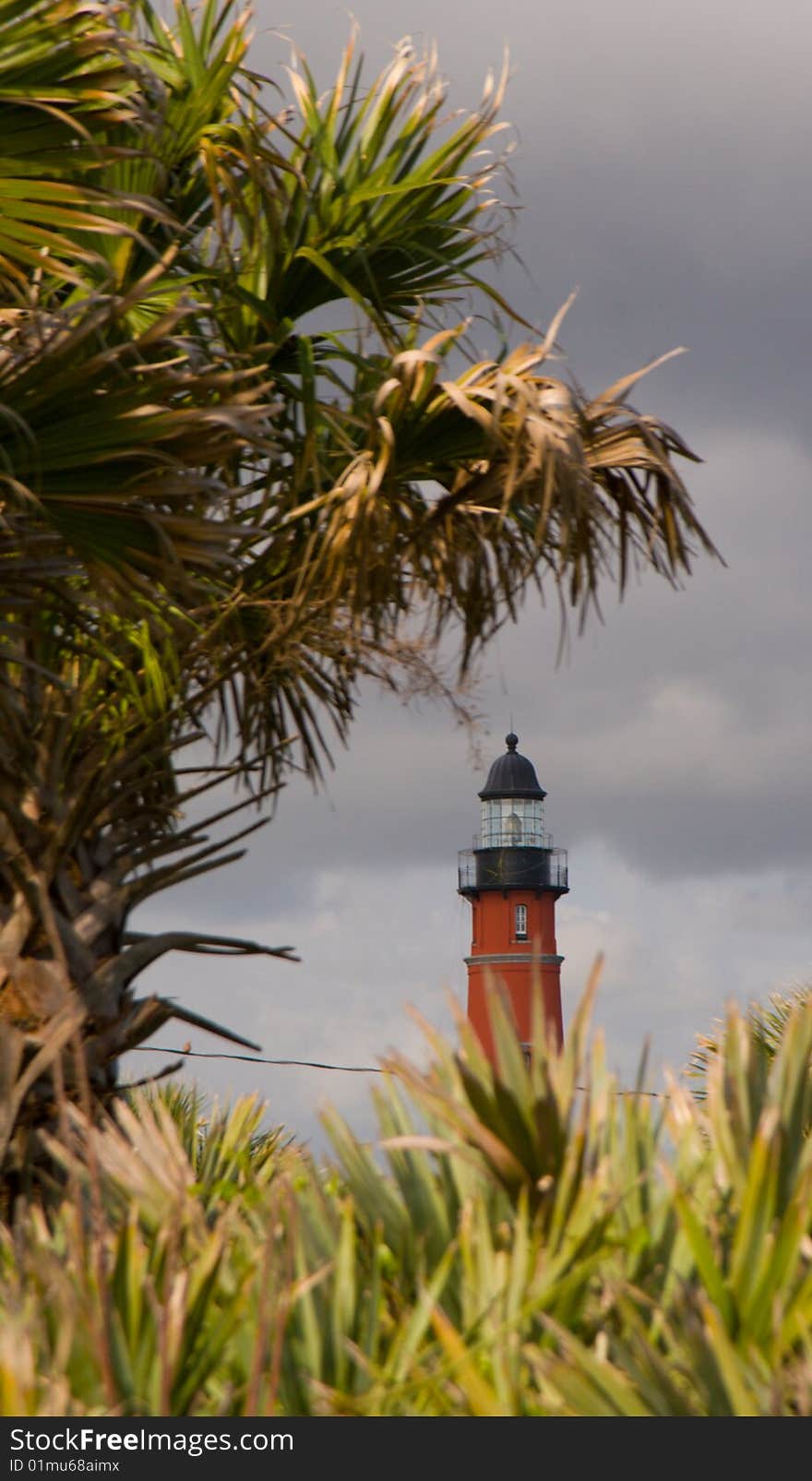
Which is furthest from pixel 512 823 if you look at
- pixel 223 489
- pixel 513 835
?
pixel 223 489

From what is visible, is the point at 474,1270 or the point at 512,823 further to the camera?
the point at 512,823

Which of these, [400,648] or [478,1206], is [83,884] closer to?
[400,648]

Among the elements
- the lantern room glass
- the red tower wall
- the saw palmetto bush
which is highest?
the lantern room glass

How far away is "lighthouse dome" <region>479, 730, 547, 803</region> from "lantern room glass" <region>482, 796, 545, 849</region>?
20cm

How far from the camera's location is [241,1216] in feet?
11.9

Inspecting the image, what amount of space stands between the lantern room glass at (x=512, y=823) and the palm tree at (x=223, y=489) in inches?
1549

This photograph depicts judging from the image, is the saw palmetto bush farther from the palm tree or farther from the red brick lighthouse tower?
the red brick lighthouse tower

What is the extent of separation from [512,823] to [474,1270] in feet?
140

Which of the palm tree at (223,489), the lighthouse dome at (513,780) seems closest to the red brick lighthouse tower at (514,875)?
the lighthouse dome at (513,780)

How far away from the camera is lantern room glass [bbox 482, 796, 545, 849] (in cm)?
4494

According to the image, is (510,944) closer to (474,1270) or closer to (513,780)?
(513,780)

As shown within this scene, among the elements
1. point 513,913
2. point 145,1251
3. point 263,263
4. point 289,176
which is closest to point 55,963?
point 145,1251

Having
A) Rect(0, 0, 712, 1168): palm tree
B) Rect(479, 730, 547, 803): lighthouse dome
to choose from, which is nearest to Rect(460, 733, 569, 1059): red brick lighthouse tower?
Rect(479, 730, 547, 803): lighthouse dome

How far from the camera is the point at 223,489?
4.10 metres
